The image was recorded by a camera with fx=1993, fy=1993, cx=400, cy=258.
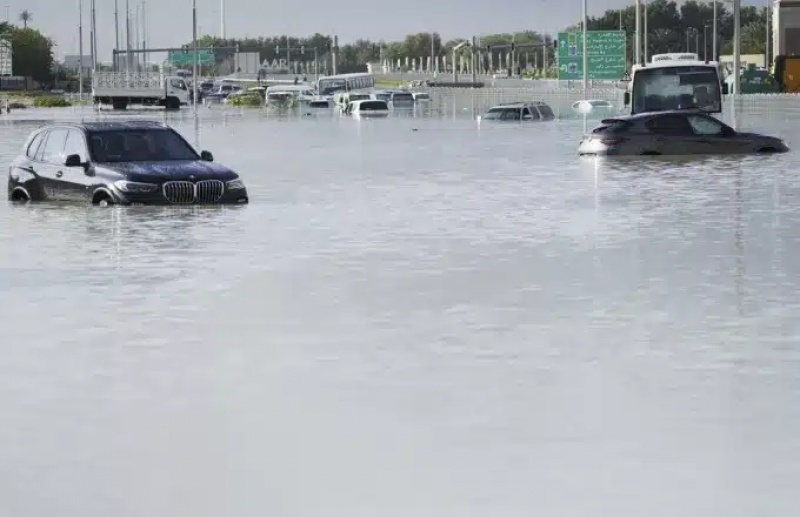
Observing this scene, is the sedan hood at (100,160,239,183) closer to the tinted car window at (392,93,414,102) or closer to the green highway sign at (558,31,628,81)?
the green highway sign at (558,31,628,81)

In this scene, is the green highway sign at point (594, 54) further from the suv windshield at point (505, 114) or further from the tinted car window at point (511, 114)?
the tinted car window at point (511, 114)

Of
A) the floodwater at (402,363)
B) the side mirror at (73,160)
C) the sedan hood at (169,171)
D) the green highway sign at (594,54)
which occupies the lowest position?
the floodwater at (402,363)

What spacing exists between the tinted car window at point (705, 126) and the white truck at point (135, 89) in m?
98.3

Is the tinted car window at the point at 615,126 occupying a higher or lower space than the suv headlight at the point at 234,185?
higher

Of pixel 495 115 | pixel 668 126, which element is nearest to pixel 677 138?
pixel 668 126

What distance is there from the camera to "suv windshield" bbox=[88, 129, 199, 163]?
30188mm

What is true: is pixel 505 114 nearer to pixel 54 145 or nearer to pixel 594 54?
pixel 594 54

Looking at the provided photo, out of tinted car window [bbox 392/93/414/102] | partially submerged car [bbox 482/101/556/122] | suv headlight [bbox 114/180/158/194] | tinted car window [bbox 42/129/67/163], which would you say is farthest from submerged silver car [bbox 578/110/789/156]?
tinted car window [bbox 392/93/414/102]

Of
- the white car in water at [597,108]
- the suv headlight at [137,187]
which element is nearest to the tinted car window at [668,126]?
the suv headlight at [137,187]

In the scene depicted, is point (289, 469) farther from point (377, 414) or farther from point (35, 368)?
point (35, 368)

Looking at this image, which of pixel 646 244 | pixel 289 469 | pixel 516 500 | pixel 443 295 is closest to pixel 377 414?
pixel 289 469

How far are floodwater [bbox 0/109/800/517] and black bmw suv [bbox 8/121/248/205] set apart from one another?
0.74 meters

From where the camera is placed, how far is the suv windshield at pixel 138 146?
3019 cm

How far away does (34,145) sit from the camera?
31656 millimetres
